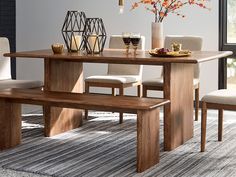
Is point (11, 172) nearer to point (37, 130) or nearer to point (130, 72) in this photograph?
point (37, 130)

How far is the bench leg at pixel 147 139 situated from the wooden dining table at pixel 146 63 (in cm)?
40

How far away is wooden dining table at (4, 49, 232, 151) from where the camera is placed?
3924 mm

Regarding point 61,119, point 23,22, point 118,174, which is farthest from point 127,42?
point 23,22

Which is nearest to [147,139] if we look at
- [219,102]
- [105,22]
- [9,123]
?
[219,102]

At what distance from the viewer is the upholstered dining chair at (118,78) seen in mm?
4859

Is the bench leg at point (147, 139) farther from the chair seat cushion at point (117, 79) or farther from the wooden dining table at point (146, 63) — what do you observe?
the chair seat cushion at point (117, 79)

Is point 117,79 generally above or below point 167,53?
below

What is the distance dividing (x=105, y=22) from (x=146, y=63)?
8.74ft

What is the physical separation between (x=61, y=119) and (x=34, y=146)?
51 centimetres

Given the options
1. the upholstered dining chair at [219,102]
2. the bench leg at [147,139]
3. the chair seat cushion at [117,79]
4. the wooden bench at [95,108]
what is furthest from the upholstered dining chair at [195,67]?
the bench leg at [147,139]

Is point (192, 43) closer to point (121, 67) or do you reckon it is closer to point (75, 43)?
point (121, 67)

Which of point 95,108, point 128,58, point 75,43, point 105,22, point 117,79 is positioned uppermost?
point 105,22

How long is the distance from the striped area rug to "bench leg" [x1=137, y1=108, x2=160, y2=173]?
0.19 feet

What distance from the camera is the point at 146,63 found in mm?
3924
